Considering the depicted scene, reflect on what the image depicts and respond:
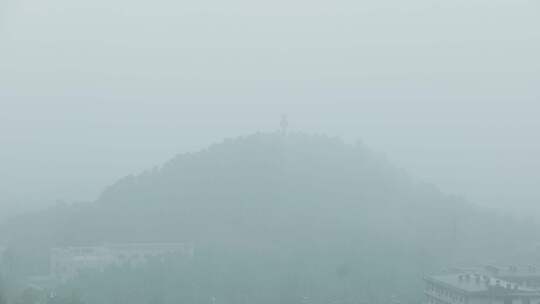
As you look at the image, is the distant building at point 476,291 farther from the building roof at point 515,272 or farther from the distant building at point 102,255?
the distant building at point 102,255

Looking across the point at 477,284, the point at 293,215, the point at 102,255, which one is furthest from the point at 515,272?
the point at 293,215

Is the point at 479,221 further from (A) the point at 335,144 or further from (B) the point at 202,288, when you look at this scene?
(B) the point at 202,288

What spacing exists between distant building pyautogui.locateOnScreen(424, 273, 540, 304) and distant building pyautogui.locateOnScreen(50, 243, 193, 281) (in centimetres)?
553

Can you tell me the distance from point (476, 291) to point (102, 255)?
28.4 ft

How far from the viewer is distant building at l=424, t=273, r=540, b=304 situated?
13938 millimetres

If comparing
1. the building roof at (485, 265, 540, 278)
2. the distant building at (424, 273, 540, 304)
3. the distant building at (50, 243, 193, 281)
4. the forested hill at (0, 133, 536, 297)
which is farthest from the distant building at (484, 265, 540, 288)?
the distant building at (50, 243, 193, 281)

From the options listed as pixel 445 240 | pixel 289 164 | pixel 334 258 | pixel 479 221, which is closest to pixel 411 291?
pixel 334 258

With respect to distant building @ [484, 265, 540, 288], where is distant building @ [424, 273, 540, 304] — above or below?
below

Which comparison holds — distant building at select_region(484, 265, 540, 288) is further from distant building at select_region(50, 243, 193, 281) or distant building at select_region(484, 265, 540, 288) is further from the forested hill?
distant building at select_region(50, 243, 193, 281)

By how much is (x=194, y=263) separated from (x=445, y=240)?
5.58 metres

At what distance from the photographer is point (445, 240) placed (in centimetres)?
2175

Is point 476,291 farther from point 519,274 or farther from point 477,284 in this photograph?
point 519,274

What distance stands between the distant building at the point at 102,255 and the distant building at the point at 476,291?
553 cm

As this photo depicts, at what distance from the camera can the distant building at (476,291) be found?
1394 cm
